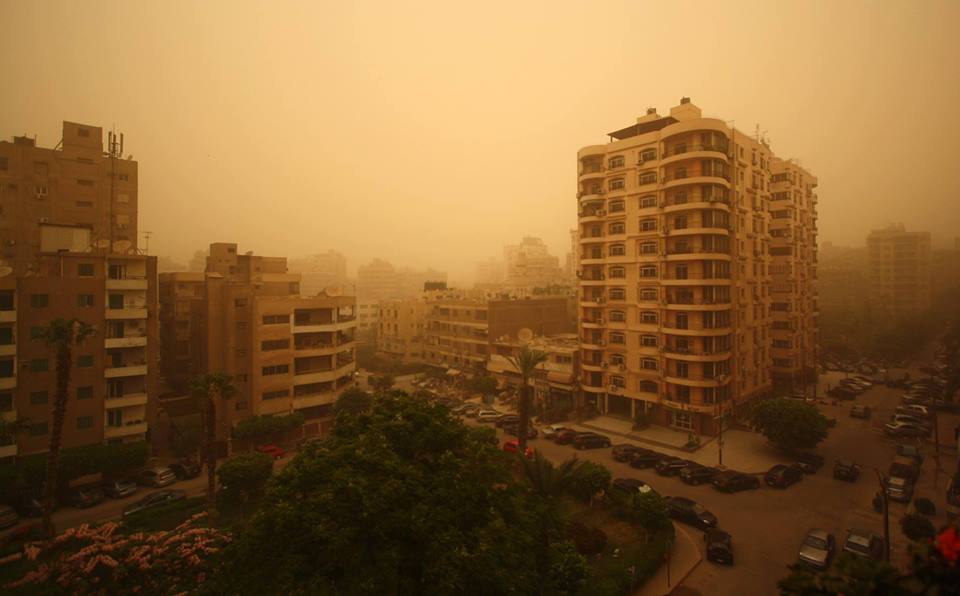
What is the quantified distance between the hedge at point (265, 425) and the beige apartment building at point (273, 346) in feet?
7.76

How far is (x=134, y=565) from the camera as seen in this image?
18188 millimetres

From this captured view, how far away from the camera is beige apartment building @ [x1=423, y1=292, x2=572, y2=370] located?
2441 inches

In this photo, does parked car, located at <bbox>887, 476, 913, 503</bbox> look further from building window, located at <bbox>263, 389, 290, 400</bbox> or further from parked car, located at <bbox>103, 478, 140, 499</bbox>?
parked car, located at <bbox>103, 478, 140, 499</bbox>

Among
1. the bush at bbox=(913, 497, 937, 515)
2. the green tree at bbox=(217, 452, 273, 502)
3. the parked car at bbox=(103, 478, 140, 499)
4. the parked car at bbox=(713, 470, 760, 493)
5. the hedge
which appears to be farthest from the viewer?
the hedge

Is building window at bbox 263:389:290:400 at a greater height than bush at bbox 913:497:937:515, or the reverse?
building window at bbox 263:389:290:400

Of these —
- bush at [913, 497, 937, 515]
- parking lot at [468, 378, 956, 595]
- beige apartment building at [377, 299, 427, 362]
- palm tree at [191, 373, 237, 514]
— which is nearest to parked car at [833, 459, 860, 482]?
parking lot at [468, 378, 956, 595]

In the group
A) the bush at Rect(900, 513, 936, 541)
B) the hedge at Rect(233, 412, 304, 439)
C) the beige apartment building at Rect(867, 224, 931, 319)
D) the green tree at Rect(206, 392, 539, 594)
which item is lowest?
the bush at Rect(900, 513, 936, 541)

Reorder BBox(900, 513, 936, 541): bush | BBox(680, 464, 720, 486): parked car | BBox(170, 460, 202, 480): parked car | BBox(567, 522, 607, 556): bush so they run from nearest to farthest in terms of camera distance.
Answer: BBox(900, 513, 936, 541): bush
BBox(567, 522, 607, 556): bush
BBox(680, 464, 720, 486): parked car
BBox(170, 460, 202, 480): parked car

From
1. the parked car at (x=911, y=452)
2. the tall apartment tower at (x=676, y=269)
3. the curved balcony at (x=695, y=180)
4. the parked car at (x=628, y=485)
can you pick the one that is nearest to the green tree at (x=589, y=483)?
the parked car at (x=628, y=485)

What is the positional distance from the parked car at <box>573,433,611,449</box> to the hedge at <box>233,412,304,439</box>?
894 inches

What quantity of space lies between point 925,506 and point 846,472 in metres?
4.76

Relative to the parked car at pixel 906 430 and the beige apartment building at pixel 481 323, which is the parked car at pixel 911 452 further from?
the beige apartment building at pixel 481 323

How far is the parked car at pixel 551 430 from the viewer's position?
3953cm

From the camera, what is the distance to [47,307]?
31.2m
